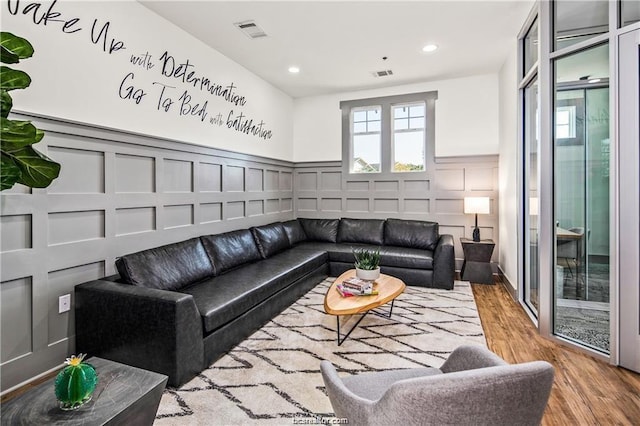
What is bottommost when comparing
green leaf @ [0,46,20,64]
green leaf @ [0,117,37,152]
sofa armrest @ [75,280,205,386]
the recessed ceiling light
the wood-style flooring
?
the wood-style flooring

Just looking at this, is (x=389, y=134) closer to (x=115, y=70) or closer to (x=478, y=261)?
(x=478, y=261)

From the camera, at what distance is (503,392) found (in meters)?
0.91

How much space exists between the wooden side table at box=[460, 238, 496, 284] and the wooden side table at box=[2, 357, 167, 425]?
412 centimetres

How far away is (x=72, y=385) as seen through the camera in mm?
1262

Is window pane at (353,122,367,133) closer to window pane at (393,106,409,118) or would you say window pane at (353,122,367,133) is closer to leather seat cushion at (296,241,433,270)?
window pane at (393,106,409,118)

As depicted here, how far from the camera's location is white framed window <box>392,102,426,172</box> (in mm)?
5307

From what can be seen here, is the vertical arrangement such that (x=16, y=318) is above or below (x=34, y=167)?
below

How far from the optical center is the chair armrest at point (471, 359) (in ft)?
4.14

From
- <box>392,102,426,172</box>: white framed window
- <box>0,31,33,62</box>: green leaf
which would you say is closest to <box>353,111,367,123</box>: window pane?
<box>392,102,426,172</box>: white framed window

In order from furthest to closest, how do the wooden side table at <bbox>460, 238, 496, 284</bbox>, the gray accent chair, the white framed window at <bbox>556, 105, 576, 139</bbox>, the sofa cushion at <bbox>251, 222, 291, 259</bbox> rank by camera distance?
1. the wooden side table at <bbox>460, 238, 496, 284</bbox>
2. the sofa cushion at <bbox>251, 222, 291, 259</bbox>
3. the white framed window at <bbox>556, 105, 576, 139</bbox>
4. the gray accent chair

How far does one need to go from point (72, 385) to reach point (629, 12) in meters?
3.86

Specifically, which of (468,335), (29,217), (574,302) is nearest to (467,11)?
(574,302)

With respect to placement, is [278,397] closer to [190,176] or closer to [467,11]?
[190,176]

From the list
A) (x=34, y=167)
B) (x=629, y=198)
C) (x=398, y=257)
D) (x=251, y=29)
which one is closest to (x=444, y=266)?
(x=398, y=257)
